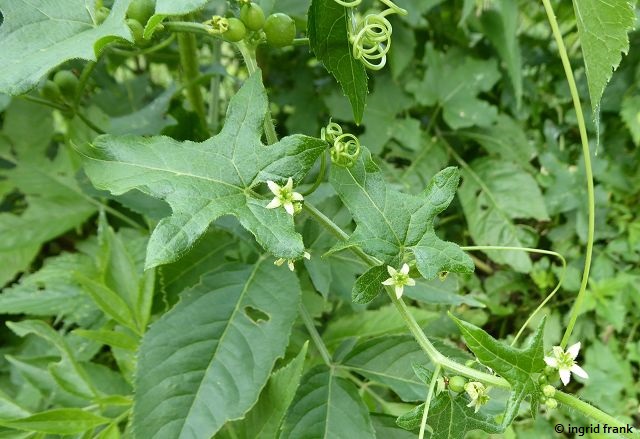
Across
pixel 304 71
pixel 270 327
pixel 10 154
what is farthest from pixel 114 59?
pixel 270 327

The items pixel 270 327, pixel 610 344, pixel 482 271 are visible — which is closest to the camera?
pixel 270 327

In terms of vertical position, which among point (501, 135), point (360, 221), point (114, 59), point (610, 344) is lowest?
point (610, 344)

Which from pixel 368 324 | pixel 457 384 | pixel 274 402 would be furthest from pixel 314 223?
pixel 457 384

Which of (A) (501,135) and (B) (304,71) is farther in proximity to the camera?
(B) (304,71)

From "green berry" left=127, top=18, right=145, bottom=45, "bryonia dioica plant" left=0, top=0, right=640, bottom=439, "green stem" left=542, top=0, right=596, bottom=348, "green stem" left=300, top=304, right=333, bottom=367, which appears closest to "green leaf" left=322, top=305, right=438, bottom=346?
"bryonia dioica plant" left=0, top=0, right=640, bottom=439

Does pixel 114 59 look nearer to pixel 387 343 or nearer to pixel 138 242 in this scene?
pixel 138 242

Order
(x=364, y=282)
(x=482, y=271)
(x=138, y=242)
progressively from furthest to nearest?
(x=482, y=271) → (x=138, y=242) → (x=364, y=282)
